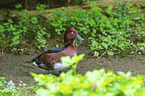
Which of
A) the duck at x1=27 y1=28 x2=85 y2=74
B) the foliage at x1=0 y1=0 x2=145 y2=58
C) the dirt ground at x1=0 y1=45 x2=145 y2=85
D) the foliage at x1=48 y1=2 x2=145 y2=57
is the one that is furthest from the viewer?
the foliage at x1=48 y1=2 x2=145 y2=57

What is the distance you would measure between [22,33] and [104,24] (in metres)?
2.12

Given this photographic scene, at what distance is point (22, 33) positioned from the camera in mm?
6039

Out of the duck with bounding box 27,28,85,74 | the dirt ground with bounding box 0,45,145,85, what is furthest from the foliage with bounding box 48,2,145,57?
the duck with bounding box 27,28,85,74

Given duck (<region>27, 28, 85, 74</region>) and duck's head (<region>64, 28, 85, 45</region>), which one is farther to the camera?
duck's head (<region>64, 28, 85, 45</region>)

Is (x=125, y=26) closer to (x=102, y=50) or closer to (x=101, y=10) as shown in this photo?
(x=101, y=10)

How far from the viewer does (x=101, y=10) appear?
23.2ft

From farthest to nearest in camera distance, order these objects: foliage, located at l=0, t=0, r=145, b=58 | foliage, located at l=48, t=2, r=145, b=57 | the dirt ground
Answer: foliage, located at l=48, t=2, r=145, b=57 → foliage, located at l=0, t=0, r=145, b=58 → the dirt ground

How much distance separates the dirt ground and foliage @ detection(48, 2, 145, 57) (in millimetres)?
427

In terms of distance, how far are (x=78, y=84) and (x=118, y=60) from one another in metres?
3.64

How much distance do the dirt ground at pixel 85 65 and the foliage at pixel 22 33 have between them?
334 mm

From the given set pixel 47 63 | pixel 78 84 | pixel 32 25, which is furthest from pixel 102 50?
pixel 78 84

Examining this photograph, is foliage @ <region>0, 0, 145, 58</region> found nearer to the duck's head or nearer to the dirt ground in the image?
the dirt ground

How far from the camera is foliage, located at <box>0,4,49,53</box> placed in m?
5.40

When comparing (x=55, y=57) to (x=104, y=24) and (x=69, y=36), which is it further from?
(x=104, y=24)
